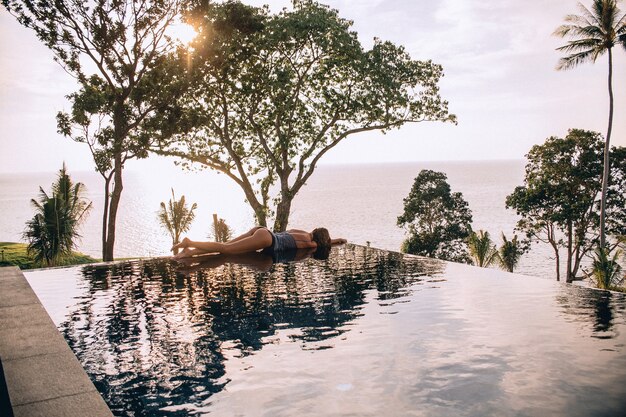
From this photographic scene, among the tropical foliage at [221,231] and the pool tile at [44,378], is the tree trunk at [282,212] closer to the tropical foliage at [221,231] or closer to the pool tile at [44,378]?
the tropical foliage at [221,231]

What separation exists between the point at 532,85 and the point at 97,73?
47.4 metres

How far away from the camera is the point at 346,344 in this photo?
399 centimetres

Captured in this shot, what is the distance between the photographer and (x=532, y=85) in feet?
173

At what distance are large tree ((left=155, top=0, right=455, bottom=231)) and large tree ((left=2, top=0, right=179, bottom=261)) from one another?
1.59 meters

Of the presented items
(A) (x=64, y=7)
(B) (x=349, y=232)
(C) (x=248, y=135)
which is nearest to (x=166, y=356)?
(A) (x=64, y=7)

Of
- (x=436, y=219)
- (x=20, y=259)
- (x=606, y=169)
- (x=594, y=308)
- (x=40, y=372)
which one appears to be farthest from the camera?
(x=436, y=219)

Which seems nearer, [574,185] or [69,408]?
[69,408]

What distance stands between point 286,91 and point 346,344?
18371mm

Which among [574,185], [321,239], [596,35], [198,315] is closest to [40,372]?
[198,315]

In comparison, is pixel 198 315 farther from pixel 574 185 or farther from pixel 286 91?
pixel 574 185

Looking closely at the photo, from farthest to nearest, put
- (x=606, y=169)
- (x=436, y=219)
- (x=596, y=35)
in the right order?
1. (x=436, y=219)
2. (x=596, y=35)
3. (x=606, y=169)

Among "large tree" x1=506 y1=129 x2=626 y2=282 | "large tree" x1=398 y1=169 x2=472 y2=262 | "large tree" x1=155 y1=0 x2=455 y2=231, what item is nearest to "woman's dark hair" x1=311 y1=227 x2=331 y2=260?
"large tree" x1=155 y1=0 x2=455 y2=231

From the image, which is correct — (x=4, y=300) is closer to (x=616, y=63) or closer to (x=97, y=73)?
(x=97, y=73)

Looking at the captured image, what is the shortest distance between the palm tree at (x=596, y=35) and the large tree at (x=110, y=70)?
888 inches
